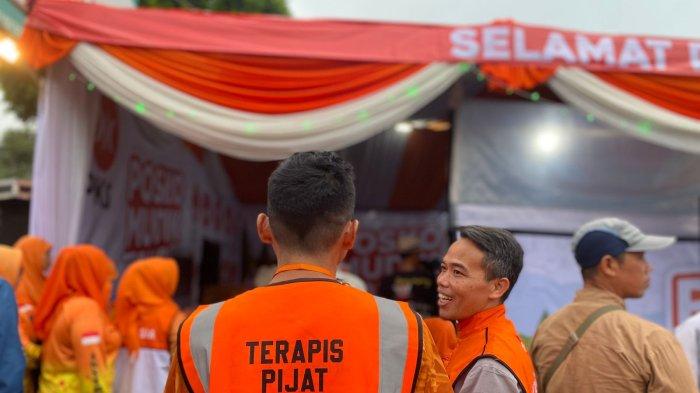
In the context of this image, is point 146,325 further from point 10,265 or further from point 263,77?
point 263,77

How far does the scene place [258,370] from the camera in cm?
115

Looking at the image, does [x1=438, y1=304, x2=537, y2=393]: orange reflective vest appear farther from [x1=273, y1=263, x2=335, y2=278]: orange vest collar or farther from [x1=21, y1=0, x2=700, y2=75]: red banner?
[x1=21, y1=0, x2=700, y2=75]: red banner

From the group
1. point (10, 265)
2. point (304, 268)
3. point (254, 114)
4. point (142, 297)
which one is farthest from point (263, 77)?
point (304, 268)

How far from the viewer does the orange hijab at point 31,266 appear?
12.2 feet

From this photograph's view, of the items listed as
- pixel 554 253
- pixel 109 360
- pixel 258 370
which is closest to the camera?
pixel 258 370

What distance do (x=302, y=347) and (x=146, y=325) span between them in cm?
265

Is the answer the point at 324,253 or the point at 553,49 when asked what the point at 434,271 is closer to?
the point at 553,49

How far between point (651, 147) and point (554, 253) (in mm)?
1347

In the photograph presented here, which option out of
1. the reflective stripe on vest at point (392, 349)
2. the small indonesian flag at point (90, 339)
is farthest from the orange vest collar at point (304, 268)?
the small indonesian flag at point (90, 339)

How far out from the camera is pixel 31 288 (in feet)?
12.6

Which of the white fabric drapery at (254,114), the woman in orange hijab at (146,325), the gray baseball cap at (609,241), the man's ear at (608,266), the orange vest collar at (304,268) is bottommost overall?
the woman in orange hijab at (146,325)

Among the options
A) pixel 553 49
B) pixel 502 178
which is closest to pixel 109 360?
pixel 502 178

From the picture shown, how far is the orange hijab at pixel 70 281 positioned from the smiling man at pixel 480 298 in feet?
7.97

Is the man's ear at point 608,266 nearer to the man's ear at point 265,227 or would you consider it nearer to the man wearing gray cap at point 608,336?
the man wearing gray cap at point 608,336
